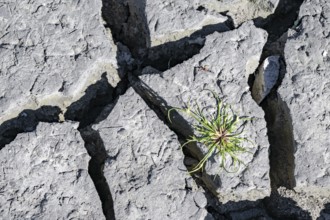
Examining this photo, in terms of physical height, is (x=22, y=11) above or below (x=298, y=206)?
above

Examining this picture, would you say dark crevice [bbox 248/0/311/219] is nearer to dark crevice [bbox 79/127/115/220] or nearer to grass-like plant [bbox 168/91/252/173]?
grass-like plant [bbox 168/91/252/173]

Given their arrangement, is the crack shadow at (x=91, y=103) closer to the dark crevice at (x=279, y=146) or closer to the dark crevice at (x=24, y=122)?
the dark crevice at (x=24, y=122)

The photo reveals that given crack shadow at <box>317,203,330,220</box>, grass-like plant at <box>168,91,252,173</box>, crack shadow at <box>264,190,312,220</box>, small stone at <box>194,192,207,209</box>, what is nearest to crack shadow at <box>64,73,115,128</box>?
grass-like plant at <box>168,91,252,173</box>

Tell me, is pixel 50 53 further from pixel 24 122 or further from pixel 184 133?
pixel 184 133

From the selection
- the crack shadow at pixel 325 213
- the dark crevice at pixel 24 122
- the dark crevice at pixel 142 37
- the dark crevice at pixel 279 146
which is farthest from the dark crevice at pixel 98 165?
the crack shadow at pixel 325 213

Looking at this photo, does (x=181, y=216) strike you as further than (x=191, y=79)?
No

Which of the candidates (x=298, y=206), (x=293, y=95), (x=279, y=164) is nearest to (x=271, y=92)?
(x=293, y=95)

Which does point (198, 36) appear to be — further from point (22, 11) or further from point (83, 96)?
point (22, 11)
